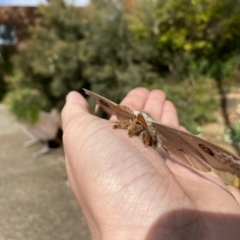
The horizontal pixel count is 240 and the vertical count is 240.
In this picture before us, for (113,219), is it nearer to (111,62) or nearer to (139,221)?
(139,221)

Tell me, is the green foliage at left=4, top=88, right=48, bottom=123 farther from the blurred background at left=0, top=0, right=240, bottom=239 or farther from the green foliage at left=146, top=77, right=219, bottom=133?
the green foliage at left=146, top=77, right=219, bottom=133

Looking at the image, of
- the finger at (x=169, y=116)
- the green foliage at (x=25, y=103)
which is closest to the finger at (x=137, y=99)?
the finger at (x=169, y=116)

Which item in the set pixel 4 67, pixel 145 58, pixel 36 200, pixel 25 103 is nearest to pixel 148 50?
pixel 145 58

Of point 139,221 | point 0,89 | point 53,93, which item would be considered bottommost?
point 0,89

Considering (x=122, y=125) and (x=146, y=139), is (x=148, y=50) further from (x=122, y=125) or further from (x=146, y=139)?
(x=146, y=139)

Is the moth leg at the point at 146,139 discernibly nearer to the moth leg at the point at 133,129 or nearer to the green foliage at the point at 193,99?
the moth leg at the point at 133,129

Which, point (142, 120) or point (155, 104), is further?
point (155, 104)

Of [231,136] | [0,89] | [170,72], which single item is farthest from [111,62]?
[0,89]
